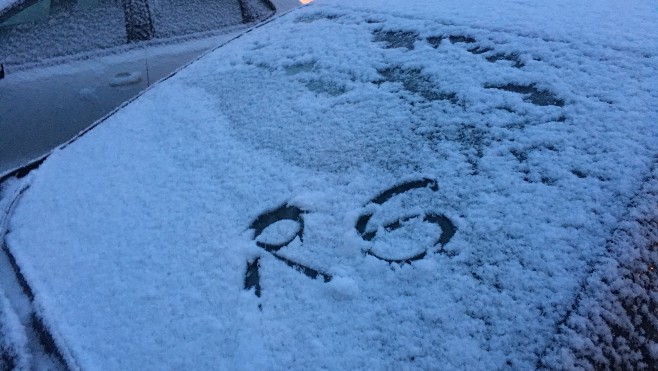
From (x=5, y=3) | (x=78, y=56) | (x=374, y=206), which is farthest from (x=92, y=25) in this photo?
(x=374, y=206)

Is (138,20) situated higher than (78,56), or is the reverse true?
(138,20)

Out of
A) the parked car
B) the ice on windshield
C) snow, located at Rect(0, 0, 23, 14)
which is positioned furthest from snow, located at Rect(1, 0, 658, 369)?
snow, located at Rect(0, 0, 23, 14)

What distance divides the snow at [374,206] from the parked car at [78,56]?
2.92ft

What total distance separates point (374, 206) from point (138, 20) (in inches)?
91.6

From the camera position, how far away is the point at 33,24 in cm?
265

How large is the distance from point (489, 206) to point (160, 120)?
1239mm

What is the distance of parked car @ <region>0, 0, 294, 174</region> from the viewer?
8.25ft

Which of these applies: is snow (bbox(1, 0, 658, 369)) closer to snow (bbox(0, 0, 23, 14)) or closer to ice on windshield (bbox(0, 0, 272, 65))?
ice on windshield (bbox(0, 0, 272, 65))

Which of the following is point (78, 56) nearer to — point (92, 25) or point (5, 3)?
point (92, 25)

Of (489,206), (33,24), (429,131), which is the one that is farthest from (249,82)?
(33,24)

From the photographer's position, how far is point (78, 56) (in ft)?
8.88

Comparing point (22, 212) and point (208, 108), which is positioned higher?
point (208, 108)

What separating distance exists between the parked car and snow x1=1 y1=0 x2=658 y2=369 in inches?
35.1

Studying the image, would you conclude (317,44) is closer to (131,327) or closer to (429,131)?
(429,131)
